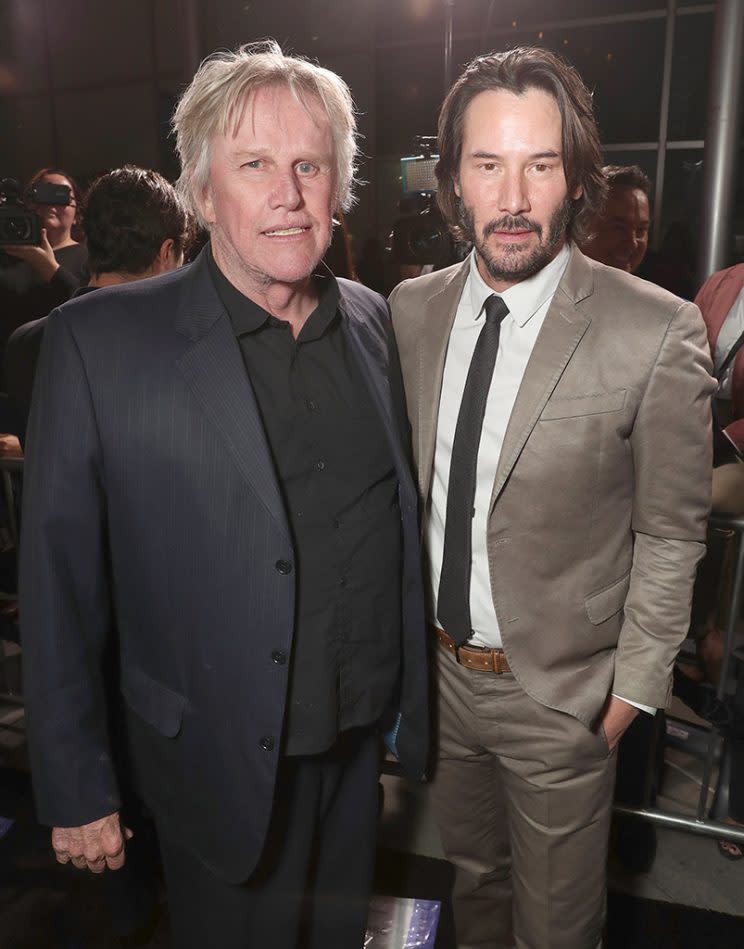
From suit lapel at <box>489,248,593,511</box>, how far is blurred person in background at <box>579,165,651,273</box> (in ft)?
6.71

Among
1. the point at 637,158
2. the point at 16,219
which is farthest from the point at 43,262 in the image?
the point at 637,158

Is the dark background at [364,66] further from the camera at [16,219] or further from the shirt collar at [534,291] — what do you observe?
the shirt collar at [534,291]

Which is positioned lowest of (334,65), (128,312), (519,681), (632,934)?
(632,934)

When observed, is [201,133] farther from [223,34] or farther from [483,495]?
[223,34]

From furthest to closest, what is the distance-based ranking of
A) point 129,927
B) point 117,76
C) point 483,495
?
point 117,76
point 129,927
point 483,495

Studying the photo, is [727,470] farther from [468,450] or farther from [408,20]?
[408,20]

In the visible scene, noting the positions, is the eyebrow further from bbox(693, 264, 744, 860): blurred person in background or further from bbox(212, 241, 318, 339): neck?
bbox(693, 264, 744, 860): blurred person in background

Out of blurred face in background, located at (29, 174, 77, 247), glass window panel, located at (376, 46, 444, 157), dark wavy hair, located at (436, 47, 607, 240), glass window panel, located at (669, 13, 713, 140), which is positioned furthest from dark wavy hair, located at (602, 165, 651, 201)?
glass window panel, located at (376, 46, 444, 157)

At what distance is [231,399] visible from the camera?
1.44 m

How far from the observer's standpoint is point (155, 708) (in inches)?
62.7

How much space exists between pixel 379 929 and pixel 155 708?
1.33 m

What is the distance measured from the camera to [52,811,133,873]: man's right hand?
1524mm

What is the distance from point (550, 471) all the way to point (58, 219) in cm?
388

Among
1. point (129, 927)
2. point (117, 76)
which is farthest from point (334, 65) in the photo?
point (129, 927)
